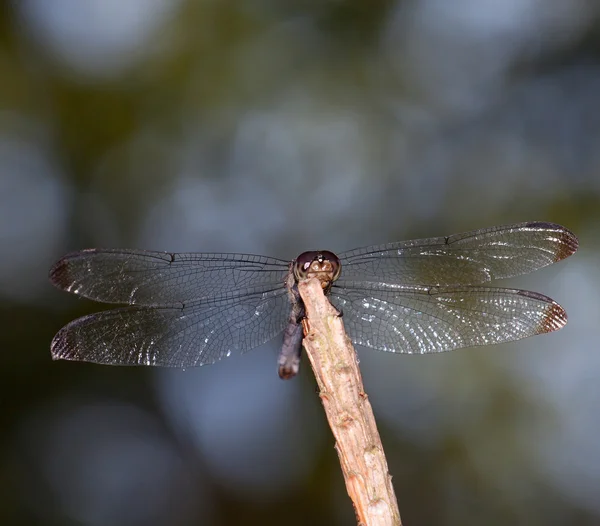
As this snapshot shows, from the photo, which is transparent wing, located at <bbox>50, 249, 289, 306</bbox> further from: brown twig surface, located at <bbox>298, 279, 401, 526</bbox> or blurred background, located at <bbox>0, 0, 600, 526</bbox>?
blurred background, located at <bbox>0, 0, 600, 526</bbox>

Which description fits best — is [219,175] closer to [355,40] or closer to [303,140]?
[303,140]

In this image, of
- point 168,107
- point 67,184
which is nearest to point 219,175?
point 168,107

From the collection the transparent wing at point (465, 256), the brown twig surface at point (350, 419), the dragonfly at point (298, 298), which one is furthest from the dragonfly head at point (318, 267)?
the brown twig surface at point (350, 419)

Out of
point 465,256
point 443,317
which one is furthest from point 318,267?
point 465,256

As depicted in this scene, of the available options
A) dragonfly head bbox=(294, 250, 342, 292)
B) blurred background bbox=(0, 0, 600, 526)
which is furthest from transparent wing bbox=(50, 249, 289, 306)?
blurred background bbox=(0, 0, 600, 526)

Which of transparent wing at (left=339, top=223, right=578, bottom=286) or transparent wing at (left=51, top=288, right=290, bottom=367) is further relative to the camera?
transparent wing at (left=339, top=223, right=578, bottom=286)

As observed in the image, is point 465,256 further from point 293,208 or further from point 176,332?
point 293,208

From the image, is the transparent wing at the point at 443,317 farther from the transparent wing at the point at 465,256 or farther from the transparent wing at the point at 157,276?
the transparent wing at the point at 157,276
